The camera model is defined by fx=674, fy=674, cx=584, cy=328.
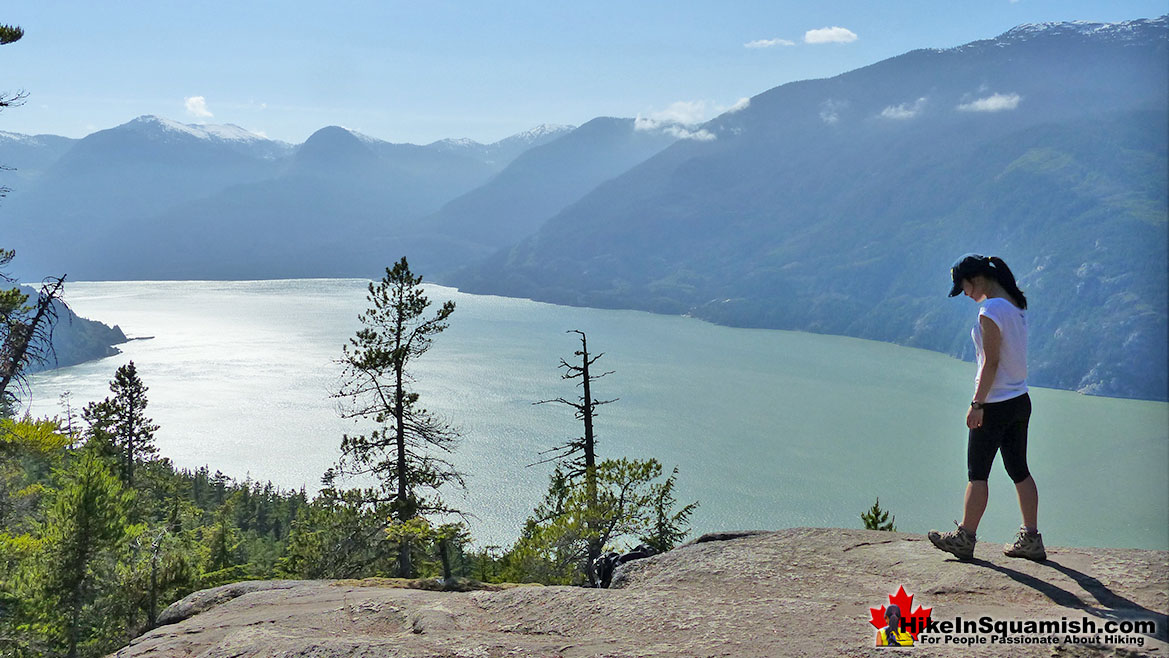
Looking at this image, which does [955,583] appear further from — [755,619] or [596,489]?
[596,489]

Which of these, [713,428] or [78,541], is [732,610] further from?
[713,428]

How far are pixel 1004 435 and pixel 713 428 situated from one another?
3481 inches

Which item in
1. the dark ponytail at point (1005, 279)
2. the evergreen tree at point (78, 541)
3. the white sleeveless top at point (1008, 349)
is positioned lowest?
the evergreen tree at point (78, 541)

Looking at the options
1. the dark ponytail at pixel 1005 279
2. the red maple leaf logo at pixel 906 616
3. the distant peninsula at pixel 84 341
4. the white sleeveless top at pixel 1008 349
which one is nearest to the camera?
the red maple leaf logo at pixel 906 616

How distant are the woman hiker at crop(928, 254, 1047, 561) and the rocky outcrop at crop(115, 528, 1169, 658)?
12.8 inches

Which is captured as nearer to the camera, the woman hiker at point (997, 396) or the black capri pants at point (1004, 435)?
the woman hiker at point (997, 396)

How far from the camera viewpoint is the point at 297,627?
575 cm

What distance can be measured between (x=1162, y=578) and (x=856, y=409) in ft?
352

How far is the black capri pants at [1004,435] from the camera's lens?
580 cm

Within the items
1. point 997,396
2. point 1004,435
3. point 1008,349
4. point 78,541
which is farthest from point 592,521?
point 78,541

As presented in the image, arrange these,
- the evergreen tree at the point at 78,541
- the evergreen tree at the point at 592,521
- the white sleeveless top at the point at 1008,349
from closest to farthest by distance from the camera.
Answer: the white sleeveless top at the point at 1008,349 → the evergreen tree at the point at 592,521 → the evergreen tree at the point at 78,541

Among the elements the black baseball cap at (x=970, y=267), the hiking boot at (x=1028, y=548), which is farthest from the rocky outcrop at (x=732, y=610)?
the black baseball cap at (x=970, y=267)

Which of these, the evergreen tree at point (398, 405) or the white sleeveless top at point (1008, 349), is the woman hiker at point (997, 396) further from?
the evergreen tree at point (398, 405)

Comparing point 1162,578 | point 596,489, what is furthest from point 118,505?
point 1162,578
